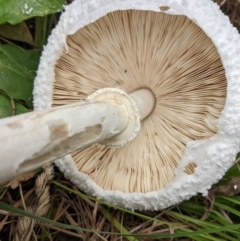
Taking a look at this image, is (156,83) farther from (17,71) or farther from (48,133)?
(48,133)

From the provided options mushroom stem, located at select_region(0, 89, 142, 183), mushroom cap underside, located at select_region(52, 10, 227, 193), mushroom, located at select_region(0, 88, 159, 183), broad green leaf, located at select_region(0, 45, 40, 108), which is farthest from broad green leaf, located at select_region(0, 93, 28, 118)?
mushroom stem, located at select_region(0, 89, 142, 183)

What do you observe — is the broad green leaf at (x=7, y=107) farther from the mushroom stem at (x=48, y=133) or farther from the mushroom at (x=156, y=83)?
the mushroom stem at (x=48, y=133)

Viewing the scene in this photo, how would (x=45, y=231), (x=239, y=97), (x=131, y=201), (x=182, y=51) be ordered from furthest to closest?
(x=45, y=231) < (x=131, y=201) < (x=182, y=51) < (x=239, y=97)

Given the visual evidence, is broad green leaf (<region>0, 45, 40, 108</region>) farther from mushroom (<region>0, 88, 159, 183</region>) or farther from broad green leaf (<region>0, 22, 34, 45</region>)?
mushroom (<region>0, 88, 159, 183</region>)

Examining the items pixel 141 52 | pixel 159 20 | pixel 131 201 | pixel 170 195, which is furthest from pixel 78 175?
pixel 159 20

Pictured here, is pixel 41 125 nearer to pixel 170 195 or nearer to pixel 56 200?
pixel 170 195

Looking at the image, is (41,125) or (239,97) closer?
(41,125)
